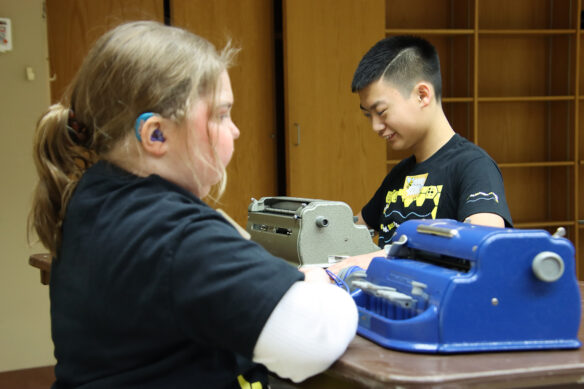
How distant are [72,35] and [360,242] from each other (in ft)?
9.28

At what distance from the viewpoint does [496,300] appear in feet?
3.26

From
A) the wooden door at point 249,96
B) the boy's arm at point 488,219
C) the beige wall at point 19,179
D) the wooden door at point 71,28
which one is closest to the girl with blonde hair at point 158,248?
the boy's arm at point 488,219

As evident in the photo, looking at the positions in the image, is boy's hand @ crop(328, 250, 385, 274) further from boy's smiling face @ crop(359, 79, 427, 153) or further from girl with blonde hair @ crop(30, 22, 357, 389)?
girl with blonde hair @ crop(30, 22, 357, 389)

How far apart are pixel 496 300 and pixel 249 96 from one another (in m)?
3.42

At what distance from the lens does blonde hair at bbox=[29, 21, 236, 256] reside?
95 cm

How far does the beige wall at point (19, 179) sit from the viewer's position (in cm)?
330

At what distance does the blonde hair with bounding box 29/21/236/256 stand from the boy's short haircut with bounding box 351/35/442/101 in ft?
3.14

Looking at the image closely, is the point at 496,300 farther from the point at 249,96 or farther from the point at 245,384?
the point at 249,96

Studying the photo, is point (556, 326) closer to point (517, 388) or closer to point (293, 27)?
point (517, 388)

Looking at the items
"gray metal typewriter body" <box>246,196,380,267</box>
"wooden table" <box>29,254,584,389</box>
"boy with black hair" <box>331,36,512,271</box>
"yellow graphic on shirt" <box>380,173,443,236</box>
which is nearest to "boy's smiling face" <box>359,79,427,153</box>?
"boy with black hair" <box>331,36,512,271</box>

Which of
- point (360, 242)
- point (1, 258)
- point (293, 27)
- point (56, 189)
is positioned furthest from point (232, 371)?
point (293, 27)

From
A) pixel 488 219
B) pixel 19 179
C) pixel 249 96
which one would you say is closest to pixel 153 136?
pixel 488 219

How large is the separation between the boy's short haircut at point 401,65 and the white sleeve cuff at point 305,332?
1.11 metres

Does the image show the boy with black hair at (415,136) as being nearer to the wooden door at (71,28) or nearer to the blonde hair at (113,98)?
the blonde hair at (113,98)
